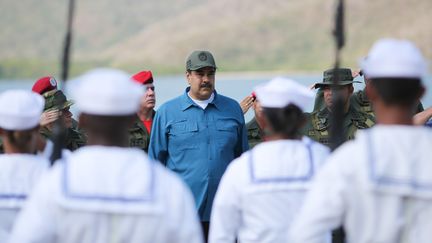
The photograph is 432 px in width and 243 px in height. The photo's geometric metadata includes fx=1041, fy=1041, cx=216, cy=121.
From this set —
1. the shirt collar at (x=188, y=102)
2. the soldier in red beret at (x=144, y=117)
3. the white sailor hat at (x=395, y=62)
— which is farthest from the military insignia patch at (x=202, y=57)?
the white sailor hat at (x=395, y=62)

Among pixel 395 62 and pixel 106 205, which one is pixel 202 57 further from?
pixel 106 205

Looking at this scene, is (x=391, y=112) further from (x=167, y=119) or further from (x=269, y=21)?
(x=269, y=21)

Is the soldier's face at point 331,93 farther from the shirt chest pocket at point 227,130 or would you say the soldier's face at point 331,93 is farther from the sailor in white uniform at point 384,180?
the sailor in white uniform at point 384,180

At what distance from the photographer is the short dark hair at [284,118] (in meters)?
4.57

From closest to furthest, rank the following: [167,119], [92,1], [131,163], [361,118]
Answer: [131,163] < [167,119] < [361,118] < [92,1]

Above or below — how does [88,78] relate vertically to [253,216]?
above

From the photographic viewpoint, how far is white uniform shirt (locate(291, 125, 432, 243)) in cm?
374

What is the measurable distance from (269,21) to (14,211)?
78116 mm

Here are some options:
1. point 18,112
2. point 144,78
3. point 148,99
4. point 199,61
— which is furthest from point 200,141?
point 18,112

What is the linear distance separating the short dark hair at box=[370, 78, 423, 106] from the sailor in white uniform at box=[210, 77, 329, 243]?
2.63 feet

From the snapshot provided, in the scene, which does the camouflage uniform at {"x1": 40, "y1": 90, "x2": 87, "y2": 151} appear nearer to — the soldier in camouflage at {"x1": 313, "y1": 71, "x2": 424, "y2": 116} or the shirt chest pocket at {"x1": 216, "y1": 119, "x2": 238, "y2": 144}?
the shirt chest pocket at {"x1": 216, "y1": 119, "x2": 238, "y2": 144}

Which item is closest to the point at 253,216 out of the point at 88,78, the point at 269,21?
the point at 88,78

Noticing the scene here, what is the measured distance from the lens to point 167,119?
7312 mm

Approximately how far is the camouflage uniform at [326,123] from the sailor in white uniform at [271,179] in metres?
3.28
